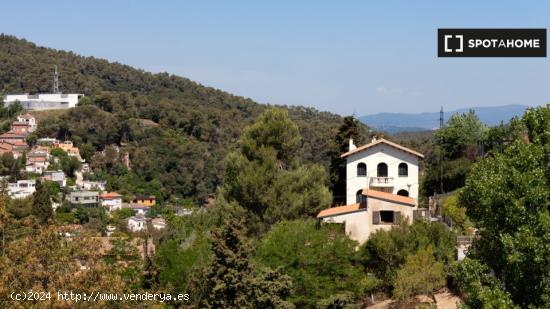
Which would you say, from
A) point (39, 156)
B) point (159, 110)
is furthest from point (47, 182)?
point (159, 110)

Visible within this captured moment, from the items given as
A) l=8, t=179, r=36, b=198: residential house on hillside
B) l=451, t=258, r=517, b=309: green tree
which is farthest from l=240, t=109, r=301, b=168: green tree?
l=8, t=179, r=36, b=198: residential house on hillside

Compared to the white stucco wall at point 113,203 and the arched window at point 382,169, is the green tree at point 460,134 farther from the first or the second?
the white stucco wall at point 113,203

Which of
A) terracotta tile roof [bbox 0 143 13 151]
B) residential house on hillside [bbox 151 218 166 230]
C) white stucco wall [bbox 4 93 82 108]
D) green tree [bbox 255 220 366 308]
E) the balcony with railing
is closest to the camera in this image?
green tree [bbox 255 220 366 308]

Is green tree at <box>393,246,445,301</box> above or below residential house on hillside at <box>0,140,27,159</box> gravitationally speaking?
below

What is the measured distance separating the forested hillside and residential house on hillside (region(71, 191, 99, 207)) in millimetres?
10409

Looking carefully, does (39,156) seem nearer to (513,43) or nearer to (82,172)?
(82,172)

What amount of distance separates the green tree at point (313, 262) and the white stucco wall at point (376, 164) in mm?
8476

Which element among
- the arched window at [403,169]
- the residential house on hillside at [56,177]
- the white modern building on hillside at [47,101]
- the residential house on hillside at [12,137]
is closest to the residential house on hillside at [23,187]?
the residential house on hillside at [56,177]

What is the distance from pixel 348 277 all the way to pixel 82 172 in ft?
243

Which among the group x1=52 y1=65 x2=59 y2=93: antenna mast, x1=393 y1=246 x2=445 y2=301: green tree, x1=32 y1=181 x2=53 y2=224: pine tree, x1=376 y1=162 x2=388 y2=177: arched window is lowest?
x1=32 y1=181 x2=53 y2=224: pine tree

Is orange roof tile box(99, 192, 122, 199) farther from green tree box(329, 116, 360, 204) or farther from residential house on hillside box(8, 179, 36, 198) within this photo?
green tree box(329, 116, 360, 204)

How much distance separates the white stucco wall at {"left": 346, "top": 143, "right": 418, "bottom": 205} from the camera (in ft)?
88.5

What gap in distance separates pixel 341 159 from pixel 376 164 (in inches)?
89.5

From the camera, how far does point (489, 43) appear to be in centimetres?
1622
